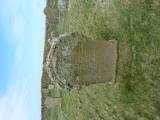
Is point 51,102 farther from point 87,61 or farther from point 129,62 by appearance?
point 129,62

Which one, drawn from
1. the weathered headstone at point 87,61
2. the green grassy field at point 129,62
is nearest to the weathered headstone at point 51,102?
the green grassy field at point 129,62

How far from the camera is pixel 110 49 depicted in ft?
21.0

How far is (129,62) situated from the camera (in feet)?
19.8

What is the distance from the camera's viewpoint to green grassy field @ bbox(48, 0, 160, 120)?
5395mm

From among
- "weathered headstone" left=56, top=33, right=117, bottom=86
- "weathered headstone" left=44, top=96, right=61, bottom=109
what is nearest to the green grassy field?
"weathered headstone" left=56, top=33, right=117, bottom=86

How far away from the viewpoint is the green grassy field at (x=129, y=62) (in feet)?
17.7

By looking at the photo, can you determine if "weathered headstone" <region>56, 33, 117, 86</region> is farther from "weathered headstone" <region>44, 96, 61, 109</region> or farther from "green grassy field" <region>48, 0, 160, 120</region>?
"weathered headstone" <region>44, 96, 61, 109</region>

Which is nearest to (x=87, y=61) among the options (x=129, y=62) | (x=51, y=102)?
(x=129, y=62)

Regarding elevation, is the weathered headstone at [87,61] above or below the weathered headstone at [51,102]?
above

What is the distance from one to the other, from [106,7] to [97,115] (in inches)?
80.1

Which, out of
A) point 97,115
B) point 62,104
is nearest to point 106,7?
point 97,115

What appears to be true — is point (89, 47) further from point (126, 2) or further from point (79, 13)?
point (79, 13)

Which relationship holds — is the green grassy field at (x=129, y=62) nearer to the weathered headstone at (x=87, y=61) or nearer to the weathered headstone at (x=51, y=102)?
the weathered headstone at (x=87, y=61)

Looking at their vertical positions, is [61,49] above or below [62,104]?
above
